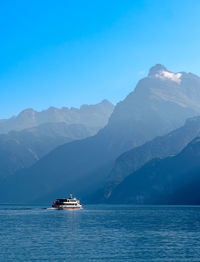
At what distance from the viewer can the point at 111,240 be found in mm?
117125

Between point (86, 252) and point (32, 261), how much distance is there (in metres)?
13.6

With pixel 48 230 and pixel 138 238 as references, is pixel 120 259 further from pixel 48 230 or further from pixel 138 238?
pixel 48 230

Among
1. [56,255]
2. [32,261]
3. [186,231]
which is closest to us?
[32,261]

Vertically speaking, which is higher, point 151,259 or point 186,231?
point 186,231

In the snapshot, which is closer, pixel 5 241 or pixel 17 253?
pixel 17 253

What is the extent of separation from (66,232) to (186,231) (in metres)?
33.2

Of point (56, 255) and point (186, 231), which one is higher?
point (186, 231)

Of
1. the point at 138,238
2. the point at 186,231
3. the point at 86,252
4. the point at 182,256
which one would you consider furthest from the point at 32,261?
the point at 186,231

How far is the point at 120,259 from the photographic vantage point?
295ft

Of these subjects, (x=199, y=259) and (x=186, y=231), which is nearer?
(x=199, y=259)

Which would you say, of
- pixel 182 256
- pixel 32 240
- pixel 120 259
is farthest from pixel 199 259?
pixel 32 240

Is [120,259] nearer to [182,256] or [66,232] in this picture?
[182,256]

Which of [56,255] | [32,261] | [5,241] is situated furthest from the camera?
[5,241]

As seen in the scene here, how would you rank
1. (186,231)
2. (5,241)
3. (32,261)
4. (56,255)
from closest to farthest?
(32,261)
(56,255)
(5,241)
(186,231)
